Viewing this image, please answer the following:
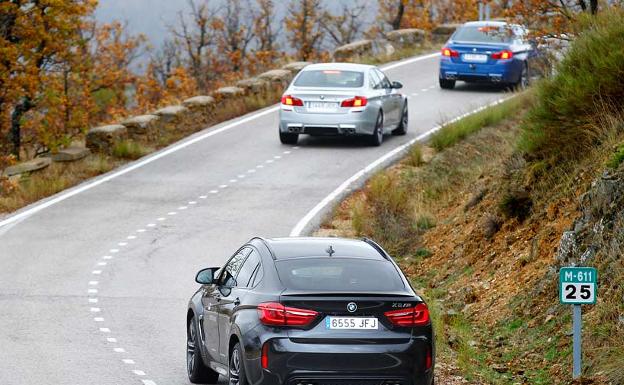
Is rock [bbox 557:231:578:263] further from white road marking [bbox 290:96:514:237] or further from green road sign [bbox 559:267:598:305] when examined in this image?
white road marking [bbox 290:96:514:237]

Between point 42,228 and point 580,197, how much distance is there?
398 inches

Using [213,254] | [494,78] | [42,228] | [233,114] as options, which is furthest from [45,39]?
[213,254]

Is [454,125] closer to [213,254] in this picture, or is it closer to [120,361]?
[213,254]

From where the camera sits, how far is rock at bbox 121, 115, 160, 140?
29.8 m

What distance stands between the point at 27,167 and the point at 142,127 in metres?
4.09

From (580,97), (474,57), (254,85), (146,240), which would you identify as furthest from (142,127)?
(580,97)

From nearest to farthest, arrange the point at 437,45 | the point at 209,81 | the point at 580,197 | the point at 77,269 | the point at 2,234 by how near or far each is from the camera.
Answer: the point at 580,197
the point at 77,269
the point at 2,234
the point at 437,45
the point at 209,81

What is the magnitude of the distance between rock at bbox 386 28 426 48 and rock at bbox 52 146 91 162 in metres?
20.2

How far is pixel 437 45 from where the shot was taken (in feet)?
158

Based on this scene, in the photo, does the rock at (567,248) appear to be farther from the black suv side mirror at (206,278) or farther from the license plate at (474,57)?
the license plate at (474,57)

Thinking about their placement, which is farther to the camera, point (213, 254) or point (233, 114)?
point (233, 114)

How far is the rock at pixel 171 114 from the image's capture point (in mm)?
31125

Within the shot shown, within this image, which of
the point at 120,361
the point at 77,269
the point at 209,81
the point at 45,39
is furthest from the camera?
the point at 209,81

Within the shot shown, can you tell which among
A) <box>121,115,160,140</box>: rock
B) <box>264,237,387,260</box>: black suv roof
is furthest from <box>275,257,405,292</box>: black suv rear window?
<box>121,115,160,140</box>: rock
